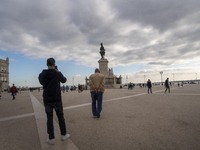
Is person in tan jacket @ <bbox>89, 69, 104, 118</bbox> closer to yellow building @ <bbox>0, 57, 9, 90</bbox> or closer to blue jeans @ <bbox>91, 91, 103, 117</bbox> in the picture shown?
blue jeans @ <bbox>91, 91, 103, 117</bbox>

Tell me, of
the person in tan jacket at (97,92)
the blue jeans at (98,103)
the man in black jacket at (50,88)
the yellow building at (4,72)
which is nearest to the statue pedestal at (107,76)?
the person in tan jacket at (97,92)

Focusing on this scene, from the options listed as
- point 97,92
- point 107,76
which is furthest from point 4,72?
point 97,92

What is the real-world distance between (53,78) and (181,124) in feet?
11.6

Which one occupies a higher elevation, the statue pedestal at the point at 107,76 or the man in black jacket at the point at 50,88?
the statue pedestal at the point at 107,76

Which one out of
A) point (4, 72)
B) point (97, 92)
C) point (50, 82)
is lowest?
point (97, 92)

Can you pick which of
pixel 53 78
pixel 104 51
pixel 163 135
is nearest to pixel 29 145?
pixel 53 78

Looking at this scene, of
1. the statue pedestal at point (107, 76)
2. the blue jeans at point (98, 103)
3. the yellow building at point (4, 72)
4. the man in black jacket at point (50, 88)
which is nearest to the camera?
the man in black jacket at point (50, 88)

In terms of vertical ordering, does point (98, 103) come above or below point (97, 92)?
below

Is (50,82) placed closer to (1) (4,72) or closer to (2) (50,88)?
(2) (50,88)

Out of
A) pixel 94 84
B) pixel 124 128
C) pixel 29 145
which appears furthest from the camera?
pixel 94 84

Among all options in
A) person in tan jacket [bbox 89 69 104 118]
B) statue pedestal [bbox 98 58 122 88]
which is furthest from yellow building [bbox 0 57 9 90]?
person in tan jacket [bbox 89 69 104 118]

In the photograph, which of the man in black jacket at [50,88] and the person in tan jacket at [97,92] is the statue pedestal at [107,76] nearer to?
the person in tan jacket at [97,92]

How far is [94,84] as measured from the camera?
7.68 m

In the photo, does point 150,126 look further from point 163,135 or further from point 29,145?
point 29,145
